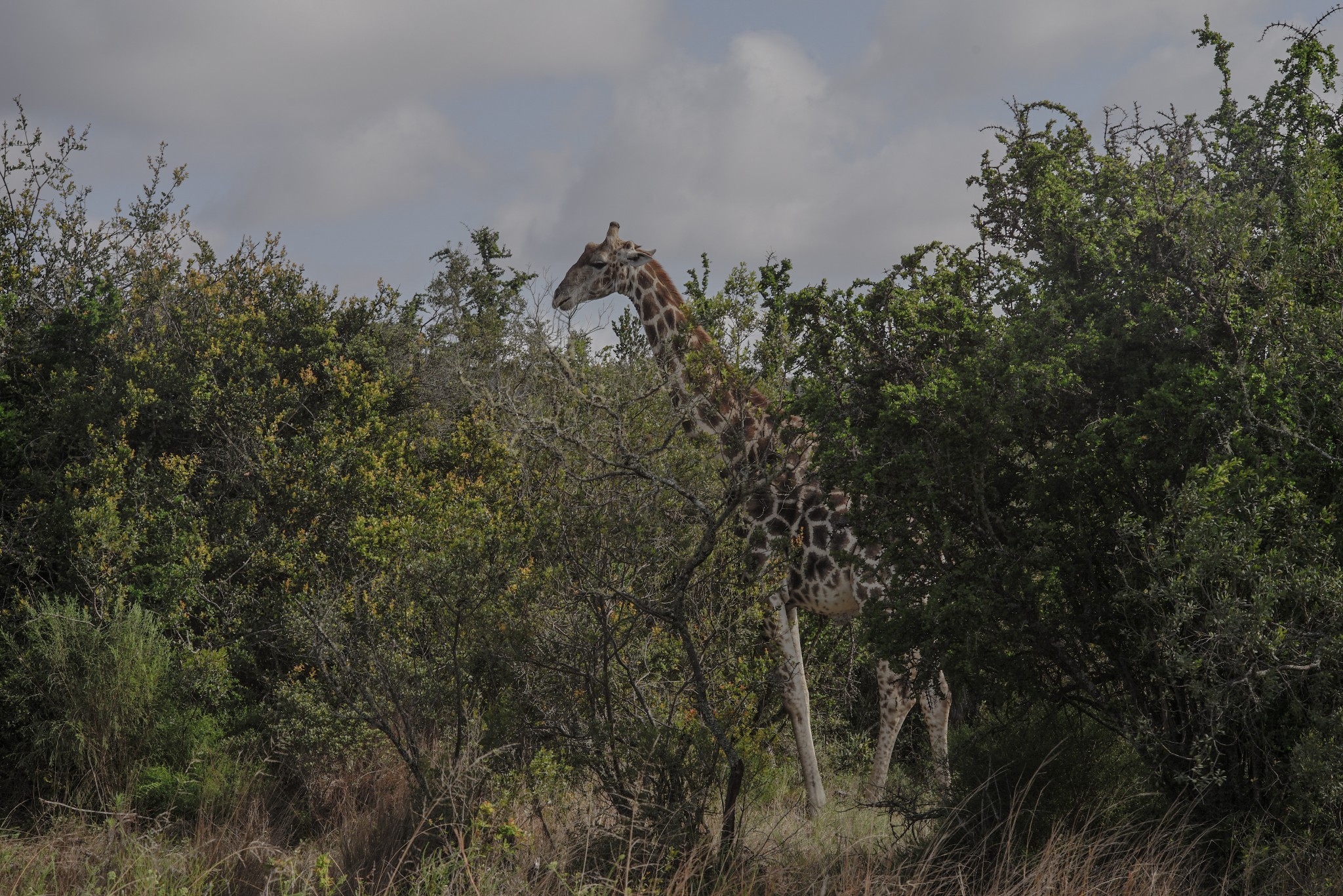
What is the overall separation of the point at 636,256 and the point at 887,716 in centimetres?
463

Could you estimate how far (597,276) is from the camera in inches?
412

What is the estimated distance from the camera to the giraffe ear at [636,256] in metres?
9.96

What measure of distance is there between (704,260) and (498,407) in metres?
1.67

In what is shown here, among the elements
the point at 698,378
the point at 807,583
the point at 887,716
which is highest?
the point at 698,378

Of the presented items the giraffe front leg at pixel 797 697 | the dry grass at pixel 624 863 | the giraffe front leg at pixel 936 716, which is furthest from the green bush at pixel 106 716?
the giraffe front leg at pixel 936 716

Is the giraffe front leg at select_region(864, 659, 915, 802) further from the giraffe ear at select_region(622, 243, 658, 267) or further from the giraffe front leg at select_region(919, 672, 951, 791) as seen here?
the giraffe ear at select_region(622, 243, 658, 267)

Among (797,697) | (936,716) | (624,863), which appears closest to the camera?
(624,863)

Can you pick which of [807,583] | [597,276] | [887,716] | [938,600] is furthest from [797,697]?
[597,276]

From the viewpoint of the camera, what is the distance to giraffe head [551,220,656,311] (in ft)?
33.9

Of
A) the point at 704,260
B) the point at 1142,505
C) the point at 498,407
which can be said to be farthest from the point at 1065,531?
the point at 498,407

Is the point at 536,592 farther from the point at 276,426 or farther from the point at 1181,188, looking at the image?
the point at 276,426

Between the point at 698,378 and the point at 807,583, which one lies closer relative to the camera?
the point at 698,378

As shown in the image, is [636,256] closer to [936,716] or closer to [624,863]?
[936,716]

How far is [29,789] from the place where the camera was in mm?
8609
